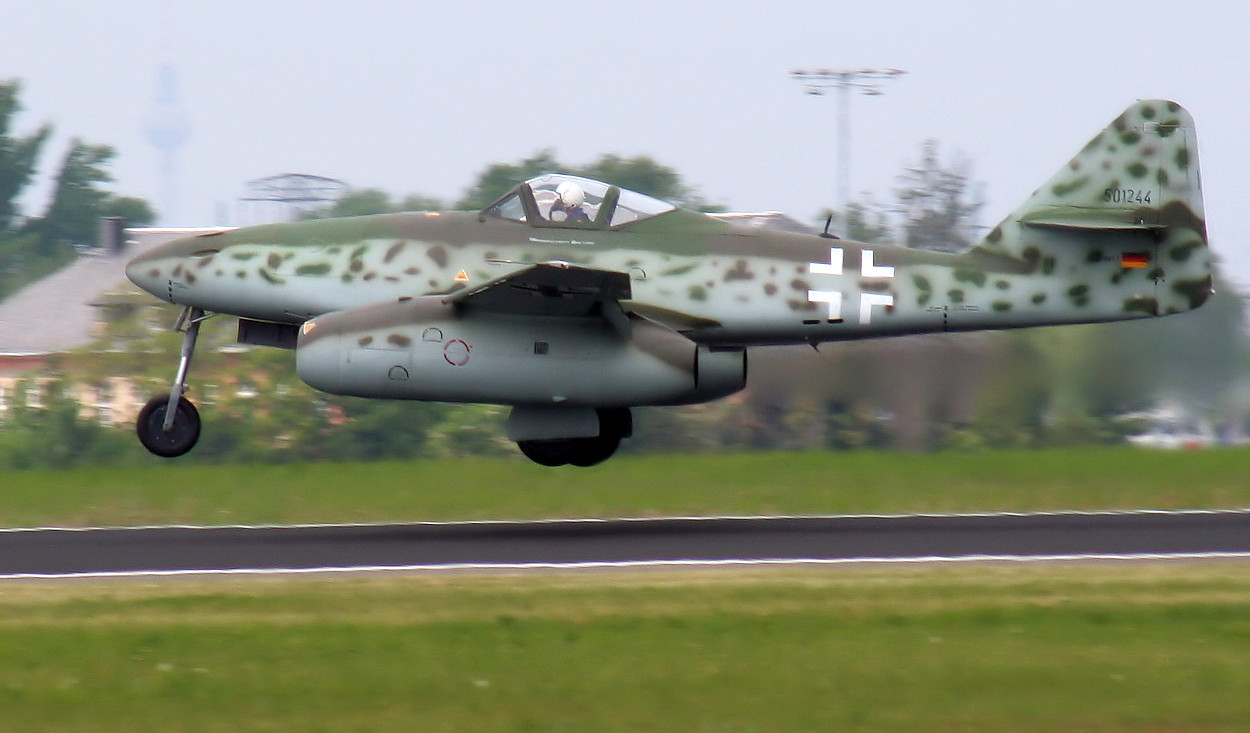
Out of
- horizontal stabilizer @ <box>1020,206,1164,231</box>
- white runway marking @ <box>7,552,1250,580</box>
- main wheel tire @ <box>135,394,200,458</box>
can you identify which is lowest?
white runway marking @ <box>7,552,1250,580</box>

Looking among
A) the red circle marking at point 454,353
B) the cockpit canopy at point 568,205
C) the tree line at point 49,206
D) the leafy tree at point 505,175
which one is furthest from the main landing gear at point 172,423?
the tree line at point 49,206

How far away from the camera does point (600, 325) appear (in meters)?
14.5

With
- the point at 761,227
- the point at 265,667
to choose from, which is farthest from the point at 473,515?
the point at 265,667

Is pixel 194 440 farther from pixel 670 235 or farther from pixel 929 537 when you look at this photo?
pixel 929 537

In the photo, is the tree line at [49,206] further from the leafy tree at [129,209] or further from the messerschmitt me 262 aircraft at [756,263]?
the messerschmitt me 262 aircraft at [756,263]

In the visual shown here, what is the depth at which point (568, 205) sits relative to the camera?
51.4ft

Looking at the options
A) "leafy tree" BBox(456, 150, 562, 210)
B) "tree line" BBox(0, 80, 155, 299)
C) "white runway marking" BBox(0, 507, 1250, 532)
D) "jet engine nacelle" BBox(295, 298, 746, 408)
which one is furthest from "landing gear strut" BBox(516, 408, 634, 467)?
"tree line" BBox(0, 80, 155, 299)

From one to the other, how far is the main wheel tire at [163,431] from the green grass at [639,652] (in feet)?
15.3

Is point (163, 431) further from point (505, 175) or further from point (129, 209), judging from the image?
point (129, 209)

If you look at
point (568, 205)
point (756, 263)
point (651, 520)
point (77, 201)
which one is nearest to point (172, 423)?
point (568, 205)

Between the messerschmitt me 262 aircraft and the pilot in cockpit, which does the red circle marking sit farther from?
the pilot in cockpit

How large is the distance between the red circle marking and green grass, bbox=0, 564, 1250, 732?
336 centimetres

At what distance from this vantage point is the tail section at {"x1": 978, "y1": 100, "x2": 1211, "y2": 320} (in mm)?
15625

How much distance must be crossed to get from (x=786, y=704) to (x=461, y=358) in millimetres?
Answer: 7193
